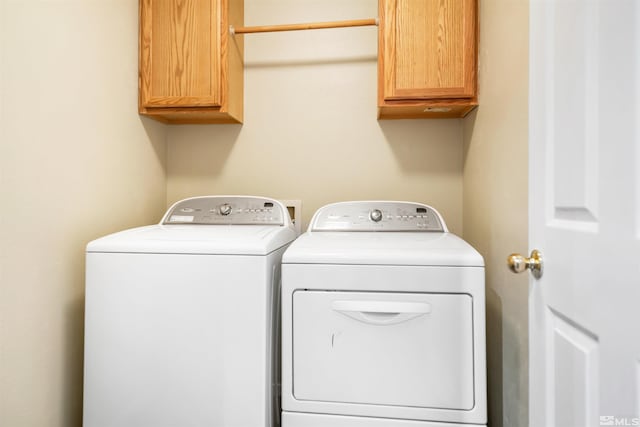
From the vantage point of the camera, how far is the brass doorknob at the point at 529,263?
2.71 feet


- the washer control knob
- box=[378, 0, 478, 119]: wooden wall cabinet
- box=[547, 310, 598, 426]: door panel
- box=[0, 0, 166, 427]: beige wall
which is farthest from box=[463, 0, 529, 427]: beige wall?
box=[0, 0, 166, 427]: beige wall

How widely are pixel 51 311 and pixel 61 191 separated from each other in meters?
0.43

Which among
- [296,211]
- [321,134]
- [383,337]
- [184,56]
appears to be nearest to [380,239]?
[383,337]

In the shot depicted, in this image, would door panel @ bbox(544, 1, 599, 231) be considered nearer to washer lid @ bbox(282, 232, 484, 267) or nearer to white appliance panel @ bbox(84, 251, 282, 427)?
washer lid @ bbox(282, 232, 484, 267)

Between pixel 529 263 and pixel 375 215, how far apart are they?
855 mm

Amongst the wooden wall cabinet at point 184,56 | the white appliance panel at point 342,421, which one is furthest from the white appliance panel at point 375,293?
the wooden wall cabinet at point 184,56

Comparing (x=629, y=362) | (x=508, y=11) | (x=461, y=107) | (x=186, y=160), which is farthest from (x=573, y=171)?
(x=186, y=160)

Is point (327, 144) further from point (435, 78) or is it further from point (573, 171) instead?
point (573, 171)

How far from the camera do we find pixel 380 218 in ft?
5.42

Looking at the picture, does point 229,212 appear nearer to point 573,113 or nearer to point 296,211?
point 296,211

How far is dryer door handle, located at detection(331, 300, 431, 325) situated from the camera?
3.50 feet

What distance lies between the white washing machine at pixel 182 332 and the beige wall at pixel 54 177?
17cm

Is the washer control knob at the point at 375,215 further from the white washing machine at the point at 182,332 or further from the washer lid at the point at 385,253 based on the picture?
the white washing machine at the point at 182,332

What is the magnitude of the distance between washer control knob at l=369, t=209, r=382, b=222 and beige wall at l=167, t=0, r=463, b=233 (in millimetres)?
284
